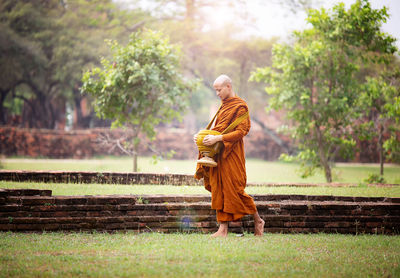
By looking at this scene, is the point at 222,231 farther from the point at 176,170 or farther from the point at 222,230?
the point at 176,170

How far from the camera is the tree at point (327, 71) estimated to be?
35.6 ft

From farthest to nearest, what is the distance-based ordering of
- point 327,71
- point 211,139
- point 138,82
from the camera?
point 138,82
point 327,71
point 211,139

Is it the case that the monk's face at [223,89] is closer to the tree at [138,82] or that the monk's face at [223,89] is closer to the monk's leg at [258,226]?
the monk's leg at [258,226]

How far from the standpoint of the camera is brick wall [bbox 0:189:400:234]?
5.10 metres

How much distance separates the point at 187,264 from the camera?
379 cm

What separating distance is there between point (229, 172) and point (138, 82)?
23.3 feet

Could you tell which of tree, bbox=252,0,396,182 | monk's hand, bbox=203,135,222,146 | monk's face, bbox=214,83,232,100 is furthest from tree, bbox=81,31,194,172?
monk's hand, bbox=203,135,222,146

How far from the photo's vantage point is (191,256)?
159 inches

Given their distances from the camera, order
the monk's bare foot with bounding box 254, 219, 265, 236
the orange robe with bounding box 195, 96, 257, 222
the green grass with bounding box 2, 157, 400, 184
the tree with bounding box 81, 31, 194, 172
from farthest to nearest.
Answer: the green grass with bounding box 2, 157, 400, 184 → the tree with bounding box 81, 31, 194, 172 → the monk's bare foot with bounding box 254, 219, 265, 236 → the orange robe with bounding box 195, 96, 257, 222

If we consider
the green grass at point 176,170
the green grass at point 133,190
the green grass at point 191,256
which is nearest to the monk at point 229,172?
the green grass at point 191,256

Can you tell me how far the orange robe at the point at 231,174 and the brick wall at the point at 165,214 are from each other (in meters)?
0.37

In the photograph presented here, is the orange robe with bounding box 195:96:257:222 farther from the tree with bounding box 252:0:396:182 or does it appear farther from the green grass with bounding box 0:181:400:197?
the tree with bounding box 252:0:396:182

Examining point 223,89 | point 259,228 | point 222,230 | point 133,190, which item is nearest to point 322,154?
point 133,190

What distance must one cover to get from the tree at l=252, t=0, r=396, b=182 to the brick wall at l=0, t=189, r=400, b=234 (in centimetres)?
563
